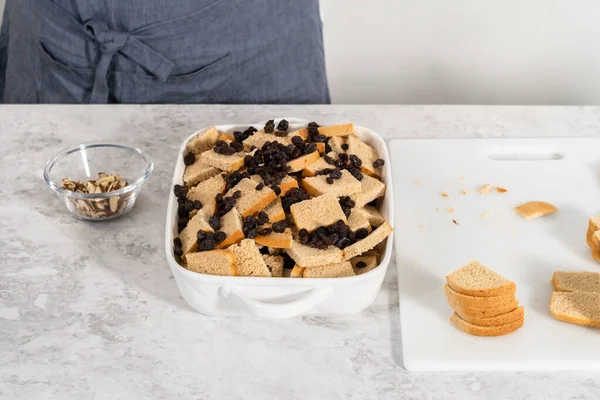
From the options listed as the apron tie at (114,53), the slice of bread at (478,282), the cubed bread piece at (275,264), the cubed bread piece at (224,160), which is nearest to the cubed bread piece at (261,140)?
the cubed bread piece at (224,160)

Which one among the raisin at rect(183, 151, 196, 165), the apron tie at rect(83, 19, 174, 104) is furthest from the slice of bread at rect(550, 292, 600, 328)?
the apron tie at rect(83, 19, 174, 104)

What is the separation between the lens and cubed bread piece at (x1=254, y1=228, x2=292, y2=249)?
3.68 feet

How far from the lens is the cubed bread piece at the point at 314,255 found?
43.1 inches

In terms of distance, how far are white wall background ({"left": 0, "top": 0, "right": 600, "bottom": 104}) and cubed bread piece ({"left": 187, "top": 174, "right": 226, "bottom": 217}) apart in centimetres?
119

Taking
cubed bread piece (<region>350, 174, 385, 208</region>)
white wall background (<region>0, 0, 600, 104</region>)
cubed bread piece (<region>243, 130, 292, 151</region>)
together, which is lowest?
white wall background (<region>0, 0, 600, 104</region>)

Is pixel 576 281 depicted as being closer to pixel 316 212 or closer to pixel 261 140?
pixel 316 212

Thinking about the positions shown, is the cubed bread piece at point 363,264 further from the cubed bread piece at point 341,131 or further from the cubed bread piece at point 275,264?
the cubed bread piece at point 341,131

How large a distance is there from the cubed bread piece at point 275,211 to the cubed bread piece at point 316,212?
0.06 feet

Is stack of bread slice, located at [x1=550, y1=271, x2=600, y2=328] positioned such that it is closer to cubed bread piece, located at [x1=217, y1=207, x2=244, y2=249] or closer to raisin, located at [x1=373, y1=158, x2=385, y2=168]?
raisin, located at [x1=373, y1=158, x2=385, y2=168]

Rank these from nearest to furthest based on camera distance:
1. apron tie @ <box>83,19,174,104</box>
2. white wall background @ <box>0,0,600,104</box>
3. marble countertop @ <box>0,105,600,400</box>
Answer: marble countertop @ <box>0,105,600,400</box> → apron tie @ <box>83,19,174,104</box> → white wall background @ <box>0,0,600,104</box>

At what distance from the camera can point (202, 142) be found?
4.47 feet

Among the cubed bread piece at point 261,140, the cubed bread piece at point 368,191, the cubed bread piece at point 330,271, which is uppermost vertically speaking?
the cubed bread piece at point 261,140

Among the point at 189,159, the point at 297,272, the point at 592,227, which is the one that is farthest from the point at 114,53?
the point at 592,227

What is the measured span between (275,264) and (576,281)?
48 centimetres
